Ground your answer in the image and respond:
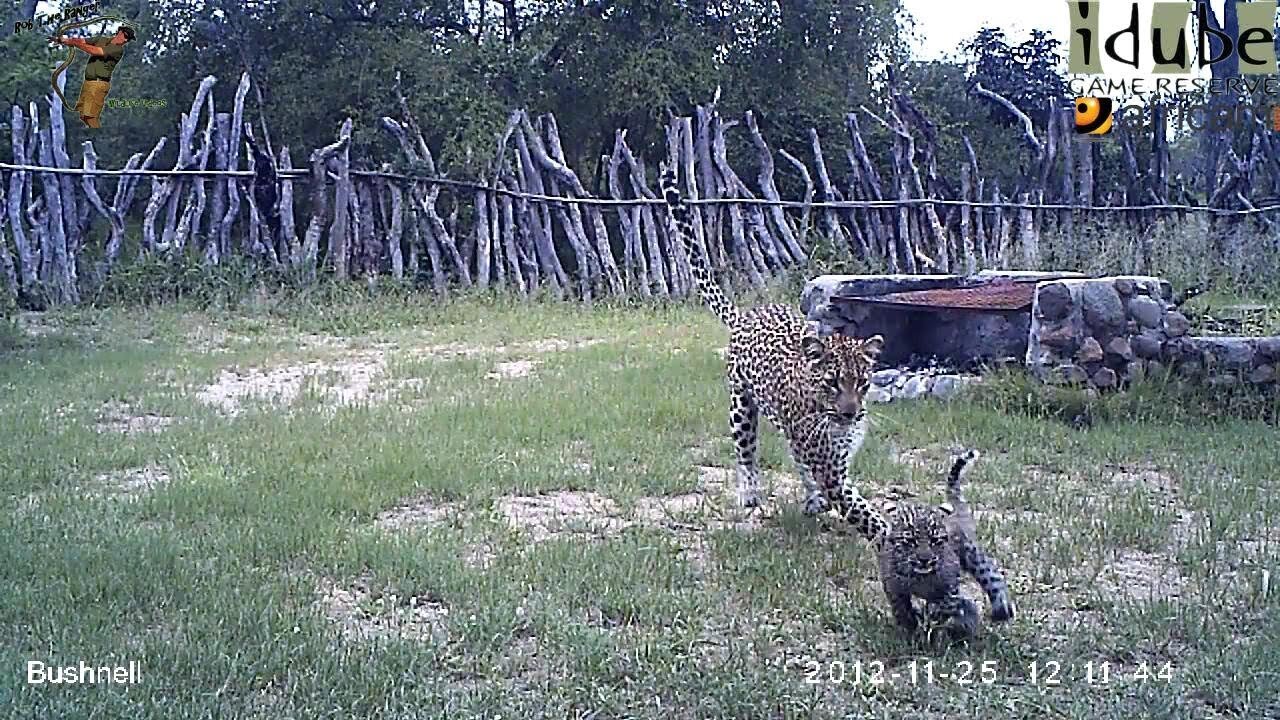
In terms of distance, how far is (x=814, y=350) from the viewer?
14.4 ft

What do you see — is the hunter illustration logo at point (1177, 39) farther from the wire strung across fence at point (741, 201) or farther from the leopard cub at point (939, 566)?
the leopard cub at point (939, 566)

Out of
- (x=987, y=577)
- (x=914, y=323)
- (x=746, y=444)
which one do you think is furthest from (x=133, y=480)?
(x=914, y=323)

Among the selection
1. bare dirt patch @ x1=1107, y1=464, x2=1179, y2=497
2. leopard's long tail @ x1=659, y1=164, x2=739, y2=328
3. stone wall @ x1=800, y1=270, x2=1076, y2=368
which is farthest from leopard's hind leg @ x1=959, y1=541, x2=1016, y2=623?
stone wall @ x1=800, y1=270, x2=1076, y2=368

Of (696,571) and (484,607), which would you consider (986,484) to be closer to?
(696,571)

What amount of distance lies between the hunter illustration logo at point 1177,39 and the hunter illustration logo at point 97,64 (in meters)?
8.39

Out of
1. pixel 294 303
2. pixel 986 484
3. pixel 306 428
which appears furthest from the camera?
pixel 294 303

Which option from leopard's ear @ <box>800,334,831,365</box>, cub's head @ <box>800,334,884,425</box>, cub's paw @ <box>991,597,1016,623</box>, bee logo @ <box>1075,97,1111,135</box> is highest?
bee logo @ <box>1075,97,1111,135</box>

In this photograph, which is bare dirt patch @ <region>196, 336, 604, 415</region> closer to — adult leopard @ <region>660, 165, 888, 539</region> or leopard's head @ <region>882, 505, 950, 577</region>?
adult leopard @ <region>660, 165, 888, 539</region>

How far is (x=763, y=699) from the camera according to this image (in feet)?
9.26

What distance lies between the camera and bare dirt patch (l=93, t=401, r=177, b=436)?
19.2 feet

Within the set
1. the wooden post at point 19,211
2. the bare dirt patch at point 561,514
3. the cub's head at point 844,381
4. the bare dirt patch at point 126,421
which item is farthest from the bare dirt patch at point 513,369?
the wooden post at point 19,211

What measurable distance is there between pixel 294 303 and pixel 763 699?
824 centimetres

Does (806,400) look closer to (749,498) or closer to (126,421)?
(749,498)

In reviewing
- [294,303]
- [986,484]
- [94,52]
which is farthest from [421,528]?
[94,52]
